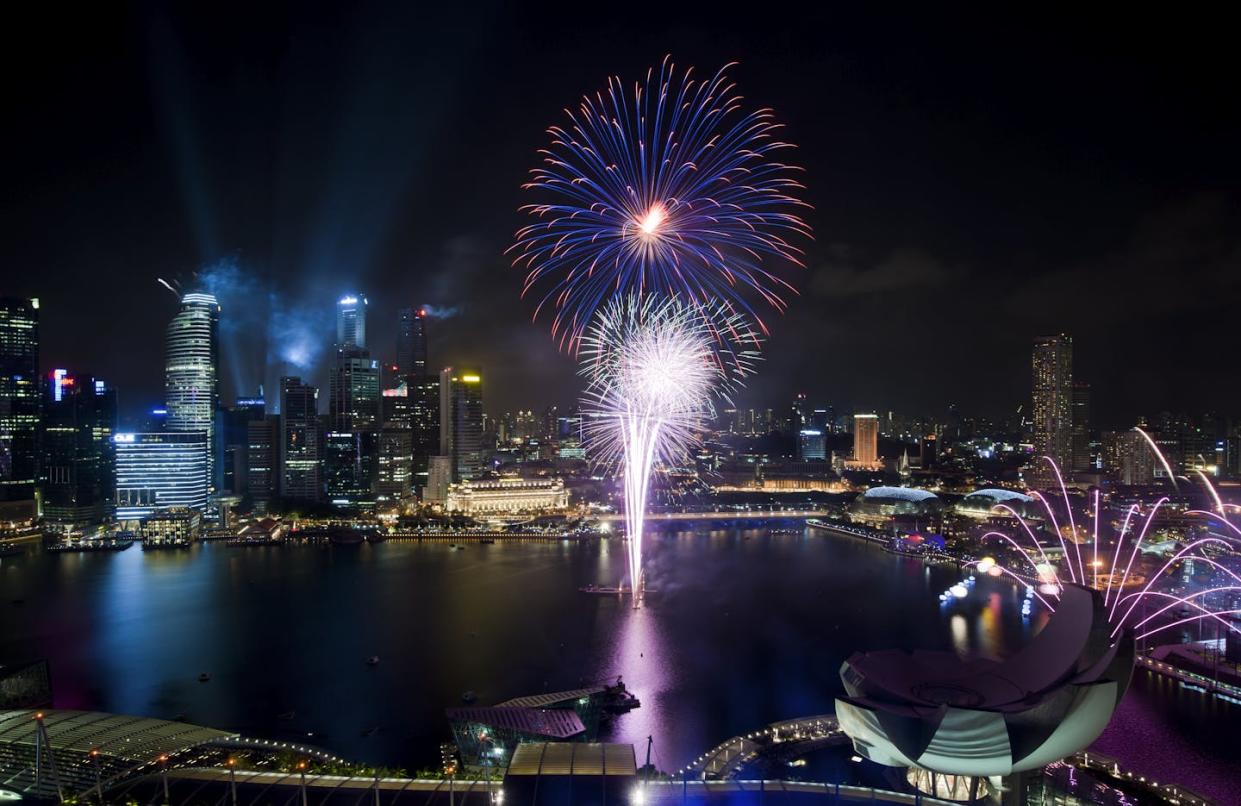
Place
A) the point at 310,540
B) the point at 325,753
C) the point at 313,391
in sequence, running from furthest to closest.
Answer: the point at 313,391 → the point at 310,540 → the point at 325,753

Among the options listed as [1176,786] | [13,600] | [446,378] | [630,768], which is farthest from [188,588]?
[446,378]

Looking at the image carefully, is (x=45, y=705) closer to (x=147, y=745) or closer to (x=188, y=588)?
(x=147, y=745)

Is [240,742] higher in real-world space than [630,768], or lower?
lower

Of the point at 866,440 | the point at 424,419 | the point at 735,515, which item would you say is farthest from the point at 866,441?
the point at 424,419

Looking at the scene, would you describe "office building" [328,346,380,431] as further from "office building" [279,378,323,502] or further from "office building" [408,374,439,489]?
"office building" [279,378,323,502]

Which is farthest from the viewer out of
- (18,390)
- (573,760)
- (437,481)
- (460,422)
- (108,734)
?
(460,422)

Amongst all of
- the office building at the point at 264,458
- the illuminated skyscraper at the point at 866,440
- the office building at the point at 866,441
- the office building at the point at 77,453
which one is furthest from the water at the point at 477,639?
the illuminated skyscraper at the point at 866,440

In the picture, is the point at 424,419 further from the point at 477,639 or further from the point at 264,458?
the point at 477,639

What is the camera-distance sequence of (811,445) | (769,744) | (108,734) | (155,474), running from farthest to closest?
(811,445) < (155,474) < (769,744) < (108,734)
